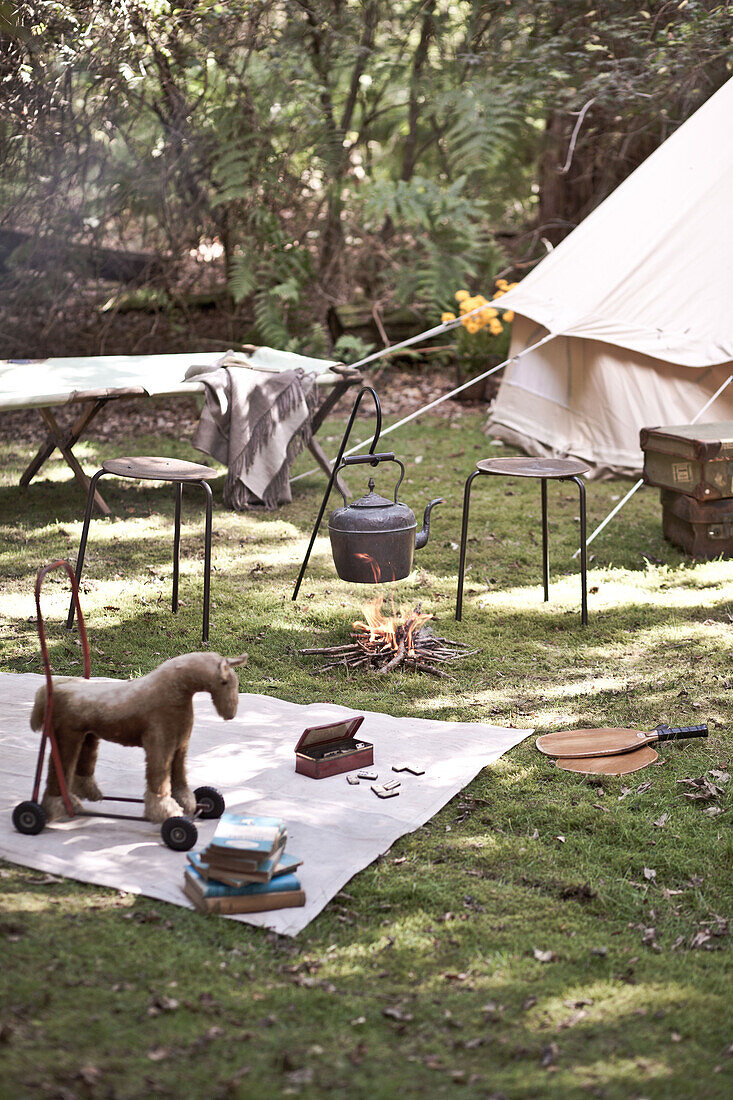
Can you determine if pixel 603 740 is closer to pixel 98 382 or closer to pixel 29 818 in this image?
pixel 29 818

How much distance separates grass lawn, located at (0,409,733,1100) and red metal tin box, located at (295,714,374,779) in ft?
1.11

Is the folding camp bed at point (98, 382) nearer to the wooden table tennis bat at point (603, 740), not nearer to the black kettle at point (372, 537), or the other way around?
the black kettle at point (372, 537)

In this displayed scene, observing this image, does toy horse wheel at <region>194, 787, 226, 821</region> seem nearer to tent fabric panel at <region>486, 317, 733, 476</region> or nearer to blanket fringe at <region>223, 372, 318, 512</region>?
blanket fringe at <region>223, 372, 318, 512</region>

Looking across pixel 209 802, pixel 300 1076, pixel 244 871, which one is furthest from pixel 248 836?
pixel 300 1076

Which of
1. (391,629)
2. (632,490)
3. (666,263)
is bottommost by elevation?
(391,629)

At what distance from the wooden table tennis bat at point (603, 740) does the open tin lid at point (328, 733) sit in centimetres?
61

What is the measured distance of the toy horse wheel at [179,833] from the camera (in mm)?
2553

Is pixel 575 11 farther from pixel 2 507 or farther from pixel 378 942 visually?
pixel 378 942

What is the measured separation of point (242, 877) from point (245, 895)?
0.14 ft

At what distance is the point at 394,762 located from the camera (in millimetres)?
3145

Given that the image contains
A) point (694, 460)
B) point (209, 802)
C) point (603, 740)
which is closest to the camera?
Result: point (209, 802)

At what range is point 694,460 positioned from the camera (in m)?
4.86

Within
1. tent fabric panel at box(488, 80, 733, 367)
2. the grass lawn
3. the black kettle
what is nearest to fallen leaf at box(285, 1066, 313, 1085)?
the grass lawn

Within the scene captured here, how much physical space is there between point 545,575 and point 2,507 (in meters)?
3.20
